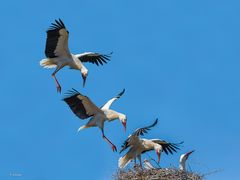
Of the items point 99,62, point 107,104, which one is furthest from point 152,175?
point 99,62

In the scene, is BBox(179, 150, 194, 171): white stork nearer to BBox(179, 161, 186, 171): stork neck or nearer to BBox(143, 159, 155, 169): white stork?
BBox(179, 161, 186, 171): stork neck

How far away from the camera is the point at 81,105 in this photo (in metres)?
13.9

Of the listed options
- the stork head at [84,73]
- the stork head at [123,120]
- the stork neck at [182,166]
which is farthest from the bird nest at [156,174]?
the stork head at [84,73]

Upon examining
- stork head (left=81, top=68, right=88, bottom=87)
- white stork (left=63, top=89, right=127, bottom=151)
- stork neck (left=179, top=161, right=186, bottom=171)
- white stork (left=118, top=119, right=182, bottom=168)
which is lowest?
stork neck (left=179, top=161, right=186, bottom=171)

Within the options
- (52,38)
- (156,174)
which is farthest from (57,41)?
(156,174)

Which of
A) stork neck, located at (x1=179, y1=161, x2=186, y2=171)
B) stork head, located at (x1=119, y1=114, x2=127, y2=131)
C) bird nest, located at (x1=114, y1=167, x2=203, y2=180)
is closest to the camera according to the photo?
bird nest, located at (x1=114, y1=167, x2=203, y2=180)

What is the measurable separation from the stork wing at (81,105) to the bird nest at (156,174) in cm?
144

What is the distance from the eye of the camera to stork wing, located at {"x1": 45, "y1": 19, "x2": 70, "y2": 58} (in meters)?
14.4

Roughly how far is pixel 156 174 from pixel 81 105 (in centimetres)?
193

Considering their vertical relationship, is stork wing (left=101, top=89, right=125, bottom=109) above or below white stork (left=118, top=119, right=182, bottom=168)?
above

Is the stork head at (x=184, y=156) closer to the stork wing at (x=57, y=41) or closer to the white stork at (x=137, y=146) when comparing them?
the white stork at (x=137, y=146)

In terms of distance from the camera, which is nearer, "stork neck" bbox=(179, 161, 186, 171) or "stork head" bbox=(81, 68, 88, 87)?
"stork neck" bbox=(179, 161, 186, 171)

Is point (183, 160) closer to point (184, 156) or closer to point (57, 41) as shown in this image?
point (184, 156)

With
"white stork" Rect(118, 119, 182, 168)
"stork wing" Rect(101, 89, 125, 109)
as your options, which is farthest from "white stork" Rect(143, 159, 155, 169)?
"stork wing" Rect(101, 89, 125, 109)
